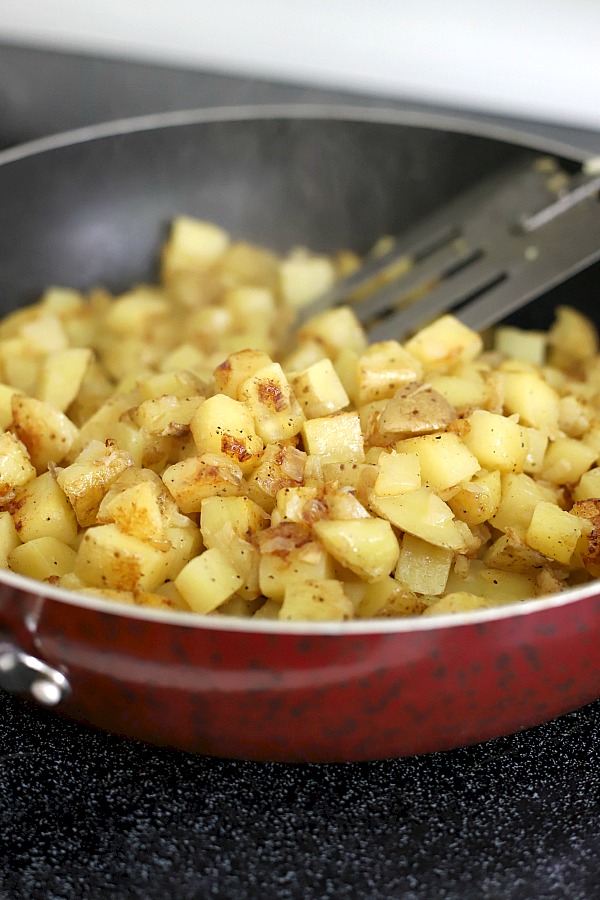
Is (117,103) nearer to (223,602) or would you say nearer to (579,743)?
(223,602)

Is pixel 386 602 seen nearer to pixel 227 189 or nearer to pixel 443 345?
pixel 443 345

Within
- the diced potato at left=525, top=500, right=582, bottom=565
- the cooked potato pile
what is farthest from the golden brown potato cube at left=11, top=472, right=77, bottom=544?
the diced potato at left=525, top=500, right=582, bottom=565

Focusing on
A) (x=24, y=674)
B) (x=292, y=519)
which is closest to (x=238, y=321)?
(x=292, y=519)

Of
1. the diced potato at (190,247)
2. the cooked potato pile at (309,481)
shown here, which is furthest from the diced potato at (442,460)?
the diced potato at (190,247)

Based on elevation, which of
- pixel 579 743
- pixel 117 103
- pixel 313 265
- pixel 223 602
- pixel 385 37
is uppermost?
pixel 385 37

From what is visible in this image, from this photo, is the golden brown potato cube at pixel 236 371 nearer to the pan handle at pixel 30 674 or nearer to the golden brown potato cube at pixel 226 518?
the golden brown potato cube at pixel 226 518

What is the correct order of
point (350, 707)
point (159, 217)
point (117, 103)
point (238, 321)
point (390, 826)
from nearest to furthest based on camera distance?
point (350, 707), point (390, 826), point (238, 321), point (159, 217), point (117, 103)

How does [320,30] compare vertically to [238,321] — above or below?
above
